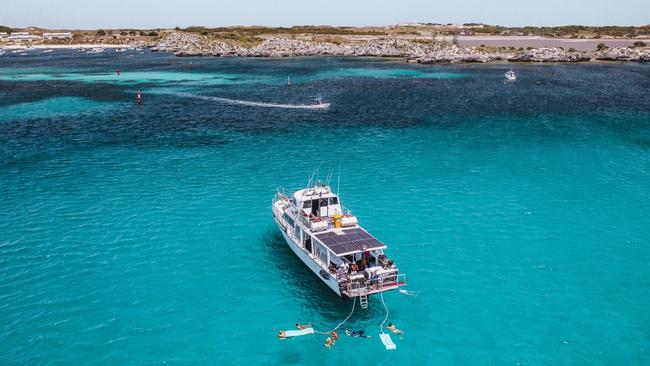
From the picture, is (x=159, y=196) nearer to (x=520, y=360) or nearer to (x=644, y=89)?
(x=520, y=360)

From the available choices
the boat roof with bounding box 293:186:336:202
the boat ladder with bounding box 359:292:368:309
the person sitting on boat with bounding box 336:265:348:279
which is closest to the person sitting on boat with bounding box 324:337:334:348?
the boat ladder with bounding box 359:292:368:309

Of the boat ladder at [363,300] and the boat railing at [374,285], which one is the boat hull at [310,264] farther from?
the boat ladder at [363,300]

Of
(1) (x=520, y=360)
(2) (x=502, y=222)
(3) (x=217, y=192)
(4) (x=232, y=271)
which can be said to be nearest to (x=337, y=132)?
(3) (x=217, y=192)

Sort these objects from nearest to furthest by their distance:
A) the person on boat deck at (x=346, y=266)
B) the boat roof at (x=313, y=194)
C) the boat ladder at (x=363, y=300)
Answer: the boat ladder at (x=363, y=300) → the person on boat deck at (x=346, y=266) → the boat roof at (x=313, y=194)

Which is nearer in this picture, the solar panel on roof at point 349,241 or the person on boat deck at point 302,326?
the person on boat deck at point 302,326

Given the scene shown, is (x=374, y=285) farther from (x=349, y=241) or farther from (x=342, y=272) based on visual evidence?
(x=349, y=241)

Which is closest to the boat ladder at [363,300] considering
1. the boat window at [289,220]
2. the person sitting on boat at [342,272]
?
the person sitting on boat at [342,272]

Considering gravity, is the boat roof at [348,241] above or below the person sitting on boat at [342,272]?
above
